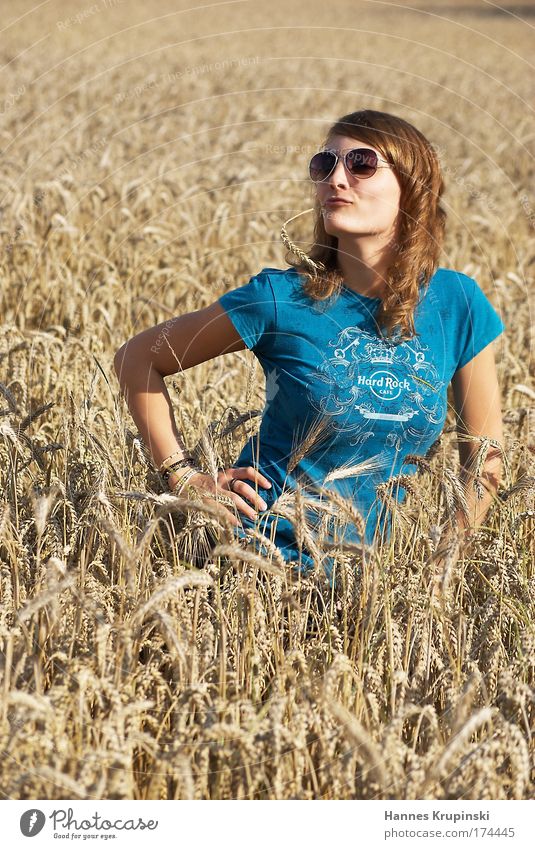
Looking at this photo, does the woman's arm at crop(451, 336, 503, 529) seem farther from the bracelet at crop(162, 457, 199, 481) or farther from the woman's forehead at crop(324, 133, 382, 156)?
the bracelet at crop(162, 457, 199, 481)

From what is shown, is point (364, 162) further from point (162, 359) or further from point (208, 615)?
point (208, 615)

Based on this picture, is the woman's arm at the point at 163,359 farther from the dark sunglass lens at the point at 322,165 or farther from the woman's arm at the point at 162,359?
the dark sunglass lens at the point at 322,165

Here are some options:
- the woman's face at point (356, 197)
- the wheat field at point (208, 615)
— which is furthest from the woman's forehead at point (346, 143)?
the wheat field at point (208, 615)

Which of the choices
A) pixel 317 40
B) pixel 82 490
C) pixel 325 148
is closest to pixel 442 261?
pixel 325 148

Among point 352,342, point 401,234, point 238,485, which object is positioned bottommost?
point 238,485

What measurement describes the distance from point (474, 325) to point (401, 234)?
0.34 metres

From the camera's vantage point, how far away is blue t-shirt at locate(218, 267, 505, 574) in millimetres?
2473

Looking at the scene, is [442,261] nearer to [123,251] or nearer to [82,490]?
[123,251]

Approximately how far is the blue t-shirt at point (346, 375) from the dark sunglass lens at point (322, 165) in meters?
0.29

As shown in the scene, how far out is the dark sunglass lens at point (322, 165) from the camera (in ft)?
8.32

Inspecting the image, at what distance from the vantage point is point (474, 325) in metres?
2.58

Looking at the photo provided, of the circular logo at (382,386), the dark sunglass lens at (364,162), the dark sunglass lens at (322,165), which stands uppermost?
the dark sunglass lens at (322,165)
